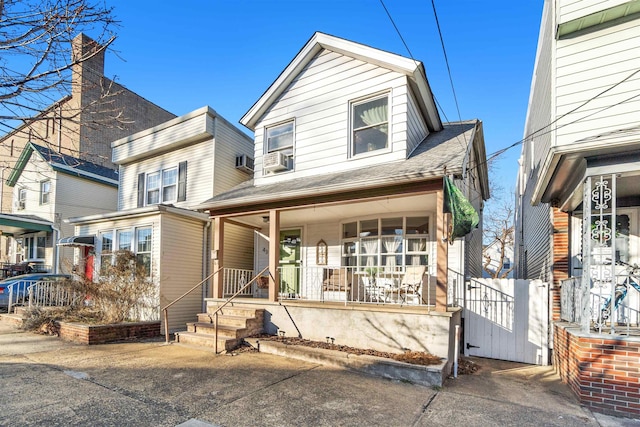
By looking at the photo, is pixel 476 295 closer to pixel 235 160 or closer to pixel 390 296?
pixel 390 296

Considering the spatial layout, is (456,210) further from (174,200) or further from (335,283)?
(174,200)

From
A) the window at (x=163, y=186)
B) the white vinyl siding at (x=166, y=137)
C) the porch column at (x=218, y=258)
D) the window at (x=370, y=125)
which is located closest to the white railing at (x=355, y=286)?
the porch column at (x=218, y=258)

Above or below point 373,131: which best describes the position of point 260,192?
below

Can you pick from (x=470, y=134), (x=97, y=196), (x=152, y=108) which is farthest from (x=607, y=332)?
(x=152, y=108)

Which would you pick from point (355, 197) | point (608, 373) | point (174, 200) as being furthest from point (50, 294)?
point (608, 373)

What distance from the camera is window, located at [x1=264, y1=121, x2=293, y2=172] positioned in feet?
31.6

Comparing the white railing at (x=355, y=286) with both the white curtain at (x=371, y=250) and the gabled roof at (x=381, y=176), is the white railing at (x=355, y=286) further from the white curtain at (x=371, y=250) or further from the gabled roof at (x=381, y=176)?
the gabled roof at (x=381, y=176)

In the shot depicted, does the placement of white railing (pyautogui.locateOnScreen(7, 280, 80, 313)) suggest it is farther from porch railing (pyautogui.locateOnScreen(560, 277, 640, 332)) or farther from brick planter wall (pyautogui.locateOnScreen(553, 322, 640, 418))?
porch railing (pyautogui.locateOnScreen(560, 277, 640, 332))

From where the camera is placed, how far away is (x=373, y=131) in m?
8.65

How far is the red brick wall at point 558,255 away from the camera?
278 inches

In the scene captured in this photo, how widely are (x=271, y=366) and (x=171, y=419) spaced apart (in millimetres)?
2383

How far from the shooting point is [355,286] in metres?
9.43

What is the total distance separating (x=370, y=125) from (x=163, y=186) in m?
8.22

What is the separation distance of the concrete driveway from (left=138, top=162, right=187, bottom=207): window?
6469 mm
